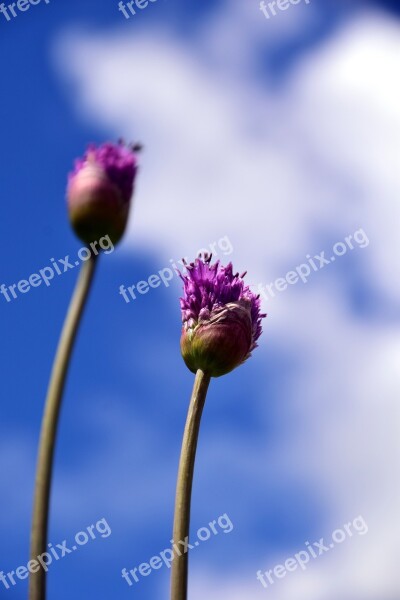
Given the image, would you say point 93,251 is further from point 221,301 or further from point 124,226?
point 221,301

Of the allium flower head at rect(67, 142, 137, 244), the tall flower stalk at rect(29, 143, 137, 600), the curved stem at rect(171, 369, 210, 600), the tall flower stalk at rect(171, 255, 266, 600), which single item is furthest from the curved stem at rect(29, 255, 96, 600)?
the tall flower stalk at rect(171, 255, 266, 600)

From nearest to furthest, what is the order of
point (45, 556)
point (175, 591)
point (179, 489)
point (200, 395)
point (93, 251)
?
point (45, 556) → point (93, 251) → point (175, 591) → point (179, 489) → point (200, 395)

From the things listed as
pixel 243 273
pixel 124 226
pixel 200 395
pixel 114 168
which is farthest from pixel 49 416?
pixel 243 273

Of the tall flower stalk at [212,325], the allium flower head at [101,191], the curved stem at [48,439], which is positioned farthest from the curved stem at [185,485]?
the allium flower head at [101,191]

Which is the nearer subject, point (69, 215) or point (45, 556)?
point (45, 556)

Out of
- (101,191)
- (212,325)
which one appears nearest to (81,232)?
(101,191)

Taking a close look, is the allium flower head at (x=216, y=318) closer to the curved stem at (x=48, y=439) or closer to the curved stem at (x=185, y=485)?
the curved stem at (x=185, y=485)
